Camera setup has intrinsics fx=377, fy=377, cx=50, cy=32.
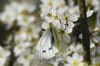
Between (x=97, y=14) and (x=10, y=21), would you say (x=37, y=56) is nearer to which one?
(x=97, y=14)

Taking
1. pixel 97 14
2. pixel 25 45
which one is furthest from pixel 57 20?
pixel 25 45

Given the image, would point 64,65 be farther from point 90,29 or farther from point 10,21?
point 10,21

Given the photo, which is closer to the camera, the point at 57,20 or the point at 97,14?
the point at 57,20

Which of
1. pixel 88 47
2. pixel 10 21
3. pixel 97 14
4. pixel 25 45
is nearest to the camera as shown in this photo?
pixel 88 47

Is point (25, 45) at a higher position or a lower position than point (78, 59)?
higher

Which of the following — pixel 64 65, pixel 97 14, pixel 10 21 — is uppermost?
pixel 10 21

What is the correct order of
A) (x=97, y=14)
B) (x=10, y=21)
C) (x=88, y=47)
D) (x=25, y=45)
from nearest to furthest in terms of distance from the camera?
(x=88, y=47)
(x=97, y=14)
(x=25, y=45)
(x=10, y=21)

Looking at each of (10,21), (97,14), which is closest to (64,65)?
(97,14)
